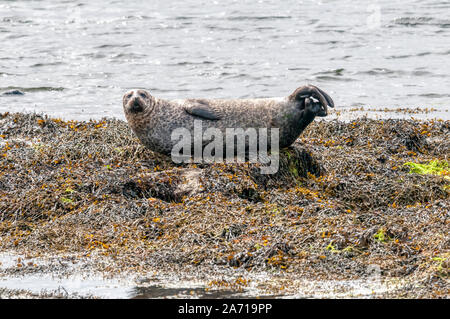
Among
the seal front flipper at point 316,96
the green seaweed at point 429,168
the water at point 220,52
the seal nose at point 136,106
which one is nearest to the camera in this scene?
the green seaweed at point 429,168

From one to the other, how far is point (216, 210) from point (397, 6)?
19.4 m

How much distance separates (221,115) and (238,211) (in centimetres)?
185

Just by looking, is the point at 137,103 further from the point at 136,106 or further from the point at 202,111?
the point at 202,111

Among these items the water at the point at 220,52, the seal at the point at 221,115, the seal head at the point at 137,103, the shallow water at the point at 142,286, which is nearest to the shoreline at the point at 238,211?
the shallow water at the point at 142,286

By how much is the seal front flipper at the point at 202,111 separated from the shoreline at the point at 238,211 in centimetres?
63

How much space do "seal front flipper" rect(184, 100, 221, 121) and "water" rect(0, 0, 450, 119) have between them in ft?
12.1

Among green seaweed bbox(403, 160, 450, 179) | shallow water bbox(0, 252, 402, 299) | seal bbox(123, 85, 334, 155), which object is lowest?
green seaweed bbox(403, 160, 450, 179)

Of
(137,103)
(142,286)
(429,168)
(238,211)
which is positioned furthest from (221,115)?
(142,286)

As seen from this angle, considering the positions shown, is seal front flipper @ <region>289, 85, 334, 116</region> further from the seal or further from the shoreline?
the shoreline

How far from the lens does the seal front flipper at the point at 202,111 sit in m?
7.63

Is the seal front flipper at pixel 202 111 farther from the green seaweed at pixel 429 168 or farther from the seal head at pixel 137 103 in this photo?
the green seaweed at pixel 429 168

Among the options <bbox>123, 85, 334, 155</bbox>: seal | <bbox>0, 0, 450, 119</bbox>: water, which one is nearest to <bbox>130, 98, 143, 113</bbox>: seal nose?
<bbox>123, 85, 334, 155</bbox>: seal

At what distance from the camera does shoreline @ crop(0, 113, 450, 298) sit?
4918mm

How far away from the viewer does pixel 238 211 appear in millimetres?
6082
